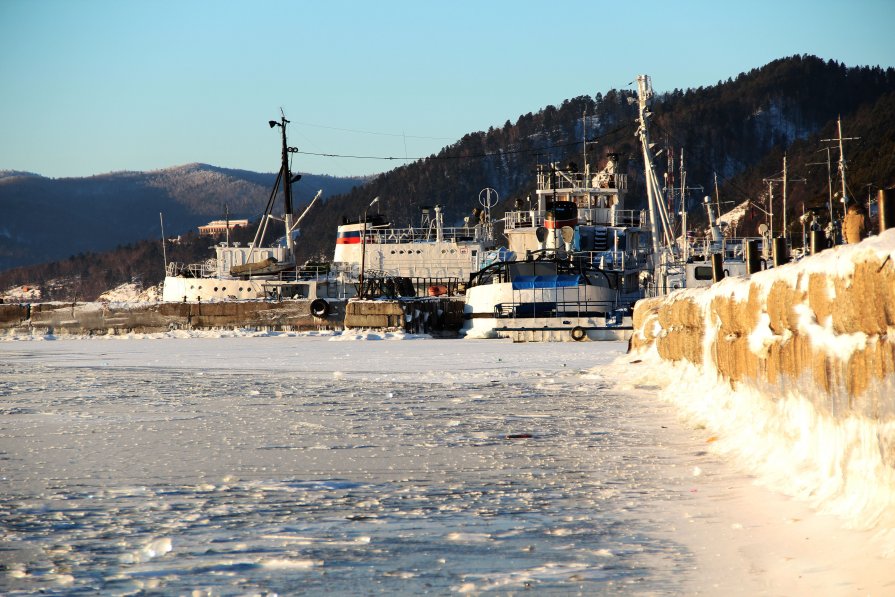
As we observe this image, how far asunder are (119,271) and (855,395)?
19224 cm

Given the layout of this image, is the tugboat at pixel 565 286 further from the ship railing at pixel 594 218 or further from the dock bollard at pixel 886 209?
the dock bollard at pixel 886 209

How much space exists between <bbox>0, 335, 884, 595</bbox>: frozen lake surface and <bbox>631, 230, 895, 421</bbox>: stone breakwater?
0.59 meters

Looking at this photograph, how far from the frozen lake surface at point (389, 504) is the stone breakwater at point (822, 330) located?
1.93 feet

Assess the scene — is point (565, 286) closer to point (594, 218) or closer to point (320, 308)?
point (320, 308)

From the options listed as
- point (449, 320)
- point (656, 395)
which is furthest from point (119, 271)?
point (656, 395)

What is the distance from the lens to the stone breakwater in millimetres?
4145

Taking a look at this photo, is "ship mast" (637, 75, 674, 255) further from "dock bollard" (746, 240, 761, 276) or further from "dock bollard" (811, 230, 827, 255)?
"dock bollard" (811, 230, 827, 255)

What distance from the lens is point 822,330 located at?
510cm

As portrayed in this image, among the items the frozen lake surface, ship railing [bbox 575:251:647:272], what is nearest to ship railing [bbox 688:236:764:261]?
ship railing [bbox 575:251:647:272]

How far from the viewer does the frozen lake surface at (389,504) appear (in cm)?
388

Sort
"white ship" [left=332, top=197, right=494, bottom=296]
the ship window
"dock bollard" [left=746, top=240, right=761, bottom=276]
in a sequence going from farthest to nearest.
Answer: "white ship" [left=332, top=197, right=494, bottom=296]
the ship window
"dock bollard" [left=746, top=240, right=761, bottom=276]

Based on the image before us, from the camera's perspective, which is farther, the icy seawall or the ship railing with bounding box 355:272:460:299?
the ship railing with bounding box 355:272:460:299

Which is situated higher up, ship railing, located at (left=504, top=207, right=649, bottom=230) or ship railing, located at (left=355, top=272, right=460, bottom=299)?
ship railing, located at (left=504, top=207, right=649, bottom=230)

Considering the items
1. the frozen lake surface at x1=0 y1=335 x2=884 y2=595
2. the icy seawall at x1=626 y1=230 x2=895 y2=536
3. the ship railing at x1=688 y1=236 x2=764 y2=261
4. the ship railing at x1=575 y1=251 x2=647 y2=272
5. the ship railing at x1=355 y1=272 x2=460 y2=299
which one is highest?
the ship railing at x1=688 y1=236 x2=764 y2=261
